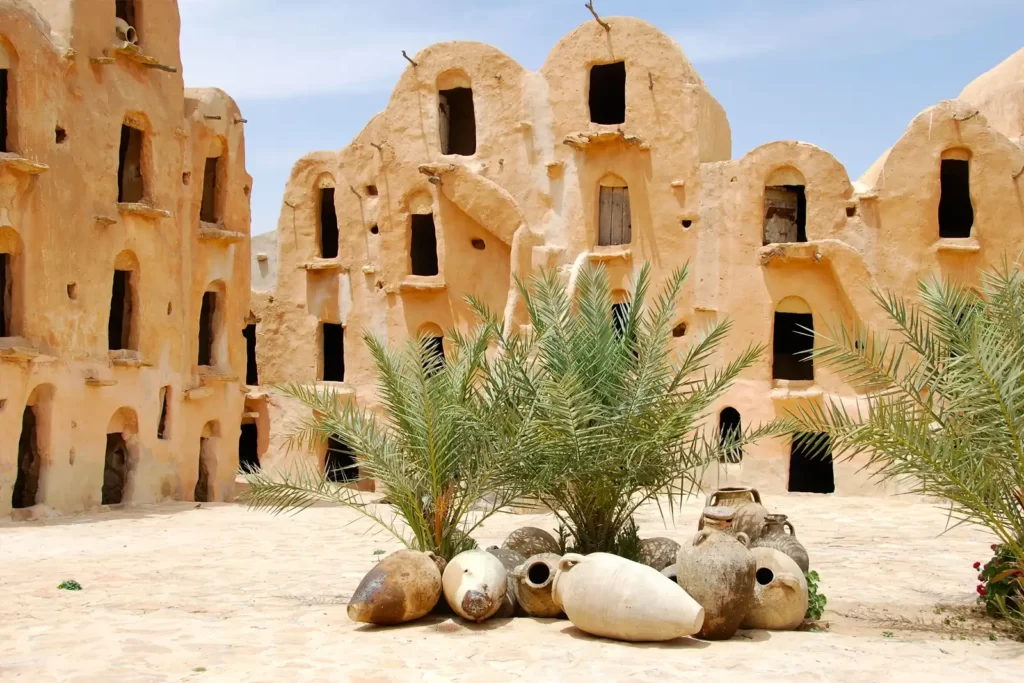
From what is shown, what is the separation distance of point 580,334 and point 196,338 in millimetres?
13887

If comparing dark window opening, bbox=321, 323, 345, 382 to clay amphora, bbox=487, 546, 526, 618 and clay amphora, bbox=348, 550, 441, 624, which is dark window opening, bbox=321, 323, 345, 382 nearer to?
clay amphora, bbox=487, 546, 526, 618

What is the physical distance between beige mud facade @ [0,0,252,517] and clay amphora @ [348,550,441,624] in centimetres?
1027

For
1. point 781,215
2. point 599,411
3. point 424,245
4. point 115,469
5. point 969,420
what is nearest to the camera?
point 969,420

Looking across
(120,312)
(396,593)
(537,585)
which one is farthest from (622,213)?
(396,593)

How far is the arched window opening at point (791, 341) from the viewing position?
2472 cm

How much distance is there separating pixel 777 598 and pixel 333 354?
71.3 ft

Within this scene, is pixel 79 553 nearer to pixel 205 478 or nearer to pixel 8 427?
pixel 8 427

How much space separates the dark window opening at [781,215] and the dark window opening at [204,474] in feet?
42.4

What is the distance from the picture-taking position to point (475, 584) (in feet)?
30.6

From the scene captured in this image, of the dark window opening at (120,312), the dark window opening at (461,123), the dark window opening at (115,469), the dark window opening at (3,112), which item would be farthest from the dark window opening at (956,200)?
the dark window opening at (3,112)

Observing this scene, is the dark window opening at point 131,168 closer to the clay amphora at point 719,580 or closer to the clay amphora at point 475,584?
the clay amphora at point 475,584

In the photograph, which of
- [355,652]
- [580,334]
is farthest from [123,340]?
[355,652]

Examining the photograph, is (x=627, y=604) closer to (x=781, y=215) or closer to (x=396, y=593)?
(x=396, y=593)

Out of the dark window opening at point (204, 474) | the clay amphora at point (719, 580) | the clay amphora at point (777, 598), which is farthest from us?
the dark window opening at point (204, 474)
